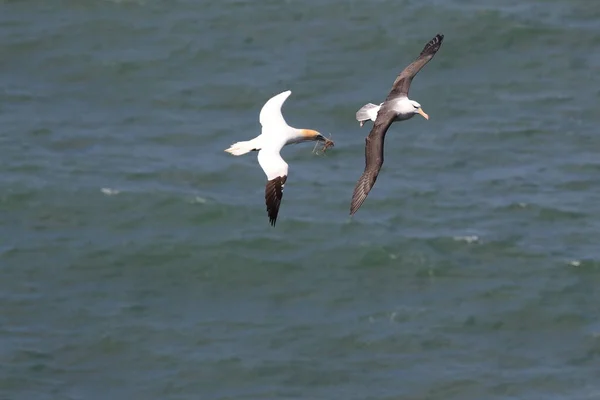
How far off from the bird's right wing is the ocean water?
15.7 m

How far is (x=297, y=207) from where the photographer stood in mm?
47406

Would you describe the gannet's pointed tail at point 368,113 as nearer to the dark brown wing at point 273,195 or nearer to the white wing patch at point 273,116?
the white wing patch at point 273,116

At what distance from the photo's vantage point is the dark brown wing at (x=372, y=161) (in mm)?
25344

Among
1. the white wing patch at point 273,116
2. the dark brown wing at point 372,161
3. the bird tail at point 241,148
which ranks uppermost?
the bird tail at point 241,148

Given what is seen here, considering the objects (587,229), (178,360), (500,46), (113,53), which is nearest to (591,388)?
(587,229)

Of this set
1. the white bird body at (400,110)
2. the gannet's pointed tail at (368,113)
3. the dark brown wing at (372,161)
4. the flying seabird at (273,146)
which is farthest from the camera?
the gannet's pointed tail at (368,113)

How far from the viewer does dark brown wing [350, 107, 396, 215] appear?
25344 millimetres

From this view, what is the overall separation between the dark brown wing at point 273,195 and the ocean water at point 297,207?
1624 centimetres

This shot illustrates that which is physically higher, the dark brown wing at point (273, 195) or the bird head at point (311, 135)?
the bird head at point (311, 135)

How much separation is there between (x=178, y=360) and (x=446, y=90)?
1835 cm

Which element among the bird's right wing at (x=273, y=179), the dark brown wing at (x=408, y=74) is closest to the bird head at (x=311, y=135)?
the bird's right wing at (x=273, y=179)

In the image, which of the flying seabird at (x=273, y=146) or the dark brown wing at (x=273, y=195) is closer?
the dark brown wing at (x=273, y=195)

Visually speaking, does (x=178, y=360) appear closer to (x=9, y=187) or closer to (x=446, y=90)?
(x=9, y=187)

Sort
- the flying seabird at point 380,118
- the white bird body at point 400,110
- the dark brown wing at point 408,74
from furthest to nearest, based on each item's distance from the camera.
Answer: the dark brown wing at point 408,74
the white bird body at point 400,110
the flying seabird at point 380,118
